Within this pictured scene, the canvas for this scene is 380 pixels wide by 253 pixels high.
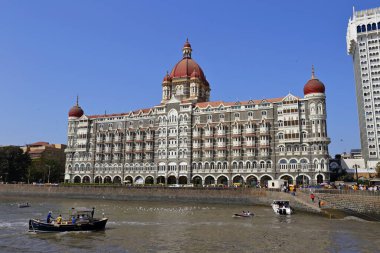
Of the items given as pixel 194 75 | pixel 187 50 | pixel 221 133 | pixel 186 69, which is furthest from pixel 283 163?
pixel 187 50

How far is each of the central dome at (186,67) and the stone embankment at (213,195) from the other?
42.7 m

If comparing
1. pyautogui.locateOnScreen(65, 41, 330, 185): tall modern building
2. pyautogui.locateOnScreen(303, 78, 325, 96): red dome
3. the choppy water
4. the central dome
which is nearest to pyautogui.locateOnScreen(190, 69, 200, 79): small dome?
pyautogui.locateOnScreen(65, 41, 330, 185): tall modern building

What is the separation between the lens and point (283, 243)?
33.2 metres

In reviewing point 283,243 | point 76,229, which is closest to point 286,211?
point 283,243

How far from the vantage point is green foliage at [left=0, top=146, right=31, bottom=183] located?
121 m

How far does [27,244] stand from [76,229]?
661 centimetres

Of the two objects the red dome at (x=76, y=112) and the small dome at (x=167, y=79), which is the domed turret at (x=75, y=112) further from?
the small dome at (x=167, y=79)

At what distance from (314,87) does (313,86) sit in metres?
0.37

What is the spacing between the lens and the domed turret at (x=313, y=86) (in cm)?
8694

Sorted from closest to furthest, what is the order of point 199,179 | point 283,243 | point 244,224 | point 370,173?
point 283,243 < point 244,224 < point 199,179 < point 370,173

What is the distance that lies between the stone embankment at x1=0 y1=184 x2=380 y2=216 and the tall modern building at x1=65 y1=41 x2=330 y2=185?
557 inches

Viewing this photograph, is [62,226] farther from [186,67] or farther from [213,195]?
[186,67]

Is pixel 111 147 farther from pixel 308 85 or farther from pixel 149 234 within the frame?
pixel 149 234

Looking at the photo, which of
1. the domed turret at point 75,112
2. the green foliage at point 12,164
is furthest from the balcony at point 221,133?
the green foliage at point 12,164
